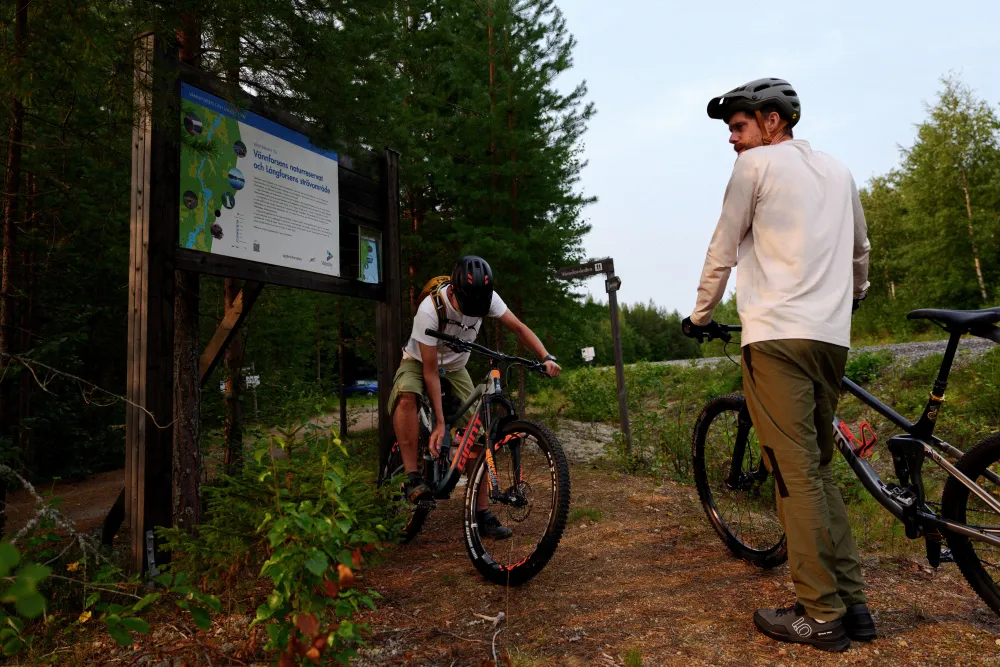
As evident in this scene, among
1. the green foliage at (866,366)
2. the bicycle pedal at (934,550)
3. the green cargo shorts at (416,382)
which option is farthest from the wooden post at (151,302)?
the green foliage at (866,366)

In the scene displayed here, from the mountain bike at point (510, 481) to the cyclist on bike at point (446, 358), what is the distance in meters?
0.07

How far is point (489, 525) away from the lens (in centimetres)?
379

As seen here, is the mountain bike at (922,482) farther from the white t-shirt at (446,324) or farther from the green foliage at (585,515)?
the white t-shirt at (446,324)

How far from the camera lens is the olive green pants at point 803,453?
8.83 feet

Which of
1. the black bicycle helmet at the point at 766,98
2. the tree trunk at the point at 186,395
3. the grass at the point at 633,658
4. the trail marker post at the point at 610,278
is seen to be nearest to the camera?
the grass at the point at 633,658

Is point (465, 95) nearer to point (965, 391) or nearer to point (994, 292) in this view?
point (965, 391)

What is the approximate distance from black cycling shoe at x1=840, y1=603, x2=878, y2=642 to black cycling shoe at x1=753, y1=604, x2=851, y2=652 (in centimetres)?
8

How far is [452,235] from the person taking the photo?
9.75m

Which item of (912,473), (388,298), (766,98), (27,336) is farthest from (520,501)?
(27,336)

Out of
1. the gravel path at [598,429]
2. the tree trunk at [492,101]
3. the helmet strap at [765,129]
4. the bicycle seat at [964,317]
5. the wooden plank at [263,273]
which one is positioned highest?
the tree trunk at [492,101]

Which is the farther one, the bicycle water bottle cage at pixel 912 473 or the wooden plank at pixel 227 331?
the wooden plank at pixel 227 331

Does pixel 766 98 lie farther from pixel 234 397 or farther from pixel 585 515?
pixel 234 397

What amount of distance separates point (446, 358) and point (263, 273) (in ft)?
5.39

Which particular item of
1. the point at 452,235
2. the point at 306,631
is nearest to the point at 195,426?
the point at 306,631
